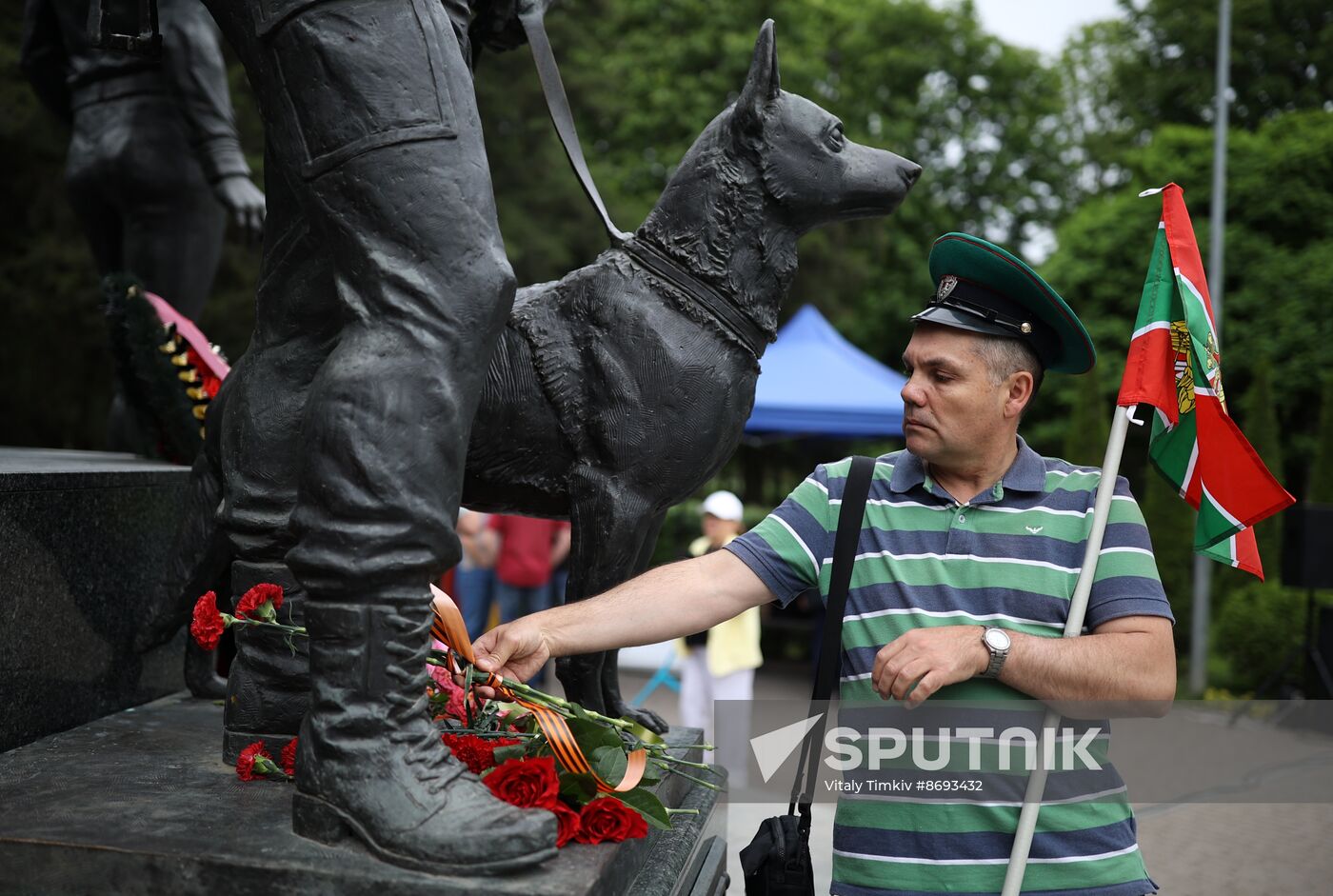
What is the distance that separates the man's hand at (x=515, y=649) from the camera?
2.39 metres

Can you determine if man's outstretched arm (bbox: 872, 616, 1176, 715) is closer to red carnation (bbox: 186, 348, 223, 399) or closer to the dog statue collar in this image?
the dog statue collar

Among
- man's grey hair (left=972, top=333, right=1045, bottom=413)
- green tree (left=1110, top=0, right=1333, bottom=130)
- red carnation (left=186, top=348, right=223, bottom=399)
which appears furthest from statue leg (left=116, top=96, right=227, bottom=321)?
green tree (left=1110, top=0, right=1333, bottom=130)

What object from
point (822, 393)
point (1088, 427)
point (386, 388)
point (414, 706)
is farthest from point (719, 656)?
point (1088, 427)

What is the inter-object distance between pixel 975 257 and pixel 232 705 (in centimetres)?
183

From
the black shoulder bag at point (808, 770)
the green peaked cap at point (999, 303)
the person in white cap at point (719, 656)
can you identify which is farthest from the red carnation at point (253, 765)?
the person in white cap at point (719, 656)

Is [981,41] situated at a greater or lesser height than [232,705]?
greater

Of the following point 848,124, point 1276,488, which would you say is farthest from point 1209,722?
point 848,124

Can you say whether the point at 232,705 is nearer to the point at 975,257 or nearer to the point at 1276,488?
the point at 975,257

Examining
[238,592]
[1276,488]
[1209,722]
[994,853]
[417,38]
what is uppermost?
[417,38]

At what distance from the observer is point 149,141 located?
4836mm

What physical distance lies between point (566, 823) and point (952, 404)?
1.12 m

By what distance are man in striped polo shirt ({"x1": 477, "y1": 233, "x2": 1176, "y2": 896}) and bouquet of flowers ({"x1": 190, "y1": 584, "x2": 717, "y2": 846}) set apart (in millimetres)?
90

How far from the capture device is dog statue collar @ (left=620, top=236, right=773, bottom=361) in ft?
10.3

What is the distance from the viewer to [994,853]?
2.44 meters
